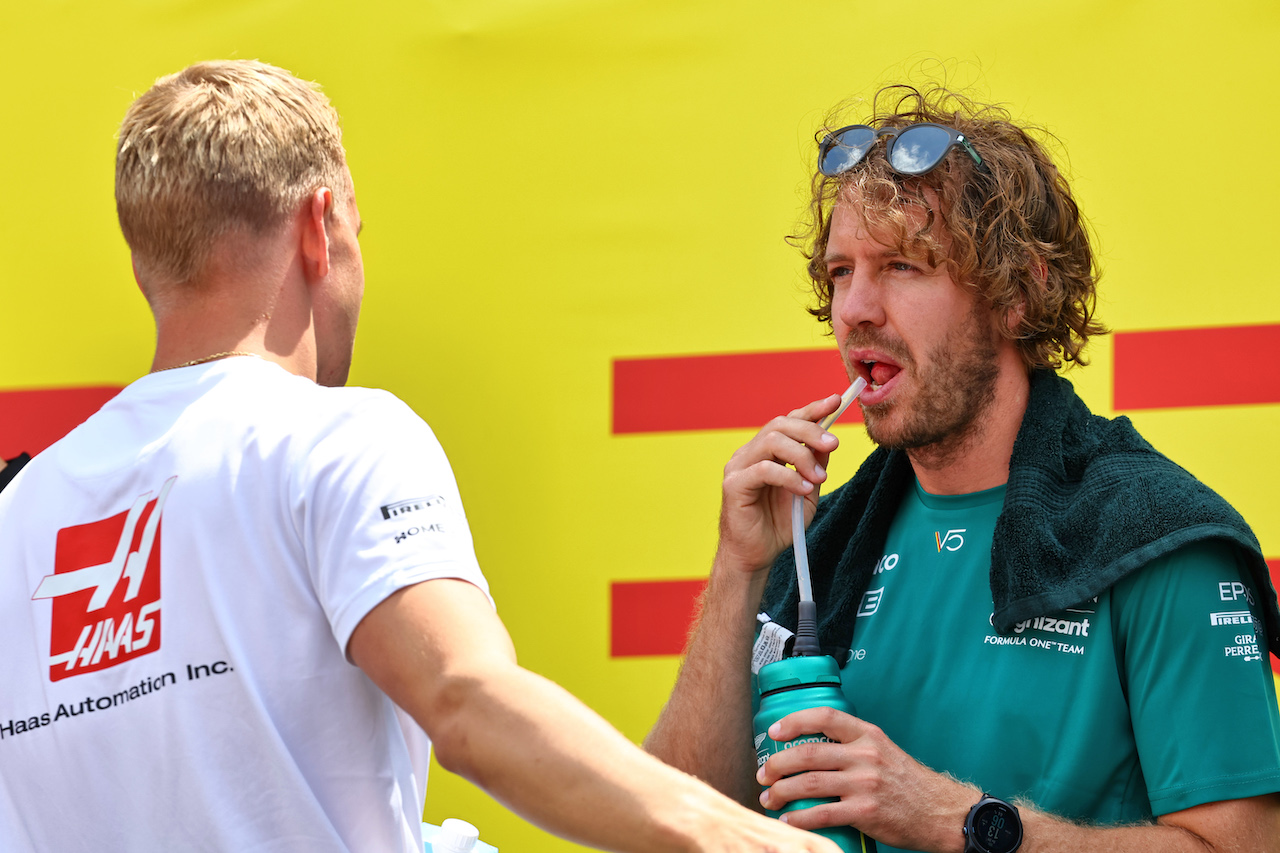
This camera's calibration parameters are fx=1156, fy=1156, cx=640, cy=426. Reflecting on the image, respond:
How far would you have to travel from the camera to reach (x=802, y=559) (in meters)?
1.62

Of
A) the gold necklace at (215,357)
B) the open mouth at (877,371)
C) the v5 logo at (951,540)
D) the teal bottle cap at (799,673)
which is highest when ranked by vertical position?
the gold necklace at (215,357)

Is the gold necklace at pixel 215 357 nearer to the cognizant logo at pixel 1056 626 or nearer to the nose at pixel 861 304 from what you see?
the nose at pixel 861 304

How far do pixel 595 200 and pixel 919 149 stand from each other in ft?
2.25

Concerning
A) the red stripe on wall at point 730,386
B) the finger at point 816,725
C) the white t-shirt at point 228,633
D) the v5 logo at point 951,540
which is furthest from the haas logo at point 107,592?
the red stripe on wall at point 730,386

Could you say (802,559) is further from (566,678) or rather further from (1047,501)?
(566,678)

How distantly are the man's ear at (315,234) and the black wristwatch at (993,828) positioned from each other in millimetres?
987

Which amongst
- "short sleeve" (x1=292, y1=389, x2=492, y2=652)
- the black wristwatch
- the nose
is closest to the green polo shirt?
the black wristwatch

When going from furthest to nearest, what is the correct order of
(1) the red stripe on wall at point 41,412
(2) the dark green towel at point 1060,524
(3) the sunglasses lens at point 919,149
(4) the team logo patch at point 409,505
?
(1) the red stripe on wall at point 41,412 → (3) the sunglasses lens at point 919,149 → (2) the dark green towel at point 1060,524 → (4) the team logo patch at point 409,505

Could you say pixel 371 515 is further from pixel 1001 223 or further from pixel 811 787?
pixel 1001 223

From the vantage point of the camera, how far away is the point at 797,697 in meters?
1.38

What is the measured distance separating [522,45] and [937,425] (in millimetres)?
1136

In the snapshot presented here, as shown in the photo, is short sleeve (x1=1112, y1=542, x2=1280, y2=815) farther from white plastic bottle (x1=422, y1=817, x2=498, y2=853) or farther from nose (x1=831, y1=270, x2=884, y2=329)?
white plastic bottle (x1=422, y1=817, x2=498, y2=853)

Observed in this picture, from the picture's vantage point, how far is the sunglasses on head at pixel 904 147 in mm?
1784

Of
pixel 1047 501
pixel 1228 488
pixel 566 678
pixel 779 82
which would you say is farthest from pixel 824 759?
pixel 779 82
